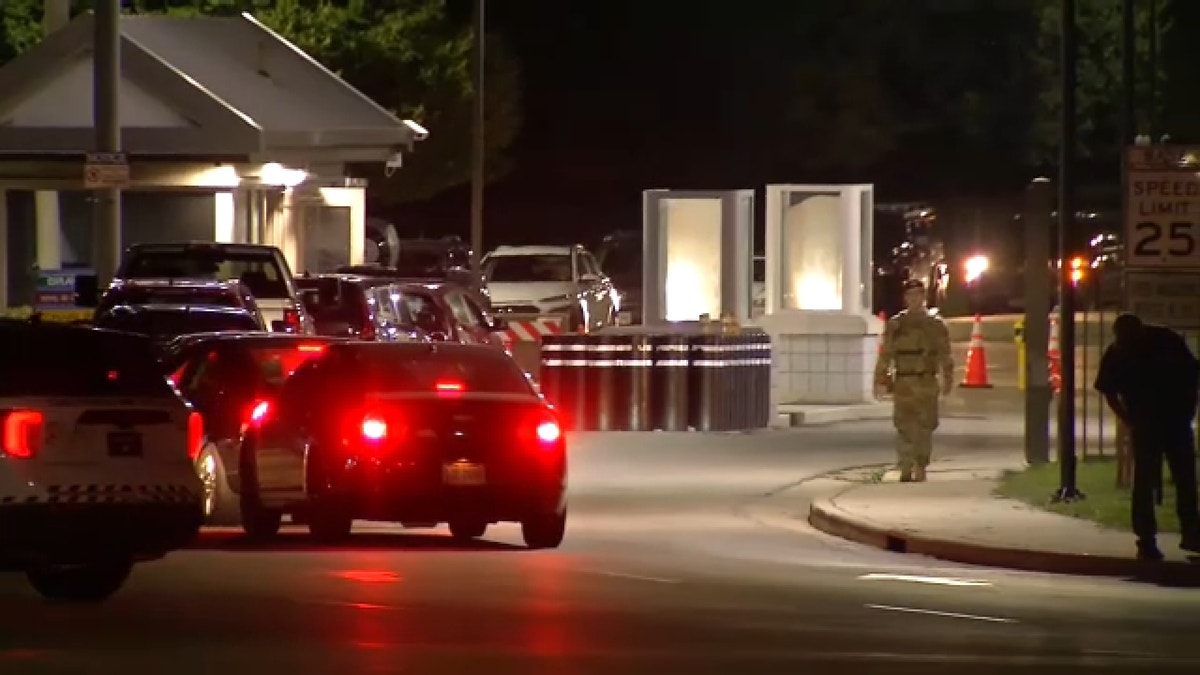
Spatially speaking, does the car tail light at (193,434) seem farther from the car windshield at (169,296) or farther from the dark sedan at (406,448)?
the car windshield at (169,296)

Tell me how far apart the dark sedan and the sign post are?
28.3 ft

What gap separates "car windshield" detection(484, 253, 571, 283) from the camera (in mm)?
45125

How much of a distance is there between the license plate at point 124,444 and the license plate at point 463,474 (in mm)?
3601

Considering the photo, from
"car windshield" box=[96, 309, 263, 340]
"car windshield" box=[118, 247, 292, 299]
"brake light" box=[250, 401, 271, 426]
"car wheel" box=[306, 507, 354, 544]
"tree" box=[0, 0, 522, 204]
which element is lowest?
"car wheel" box=[306, 507, 354, 544]

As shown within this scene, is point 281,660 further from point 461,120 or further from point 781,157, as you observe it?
point 781,157

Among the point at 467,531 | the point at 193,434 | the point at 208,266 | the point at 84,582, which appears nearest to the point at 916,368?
the point at 467,531

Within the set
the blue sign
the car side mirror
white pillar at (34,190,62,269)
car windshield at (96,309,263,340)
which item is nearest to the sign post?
the car side mirror

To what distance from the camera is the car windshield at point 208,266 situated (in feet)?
94.2

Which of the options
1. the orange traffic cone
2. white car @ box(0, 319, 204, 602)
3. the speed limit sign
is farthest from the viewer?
the orange traffic cone

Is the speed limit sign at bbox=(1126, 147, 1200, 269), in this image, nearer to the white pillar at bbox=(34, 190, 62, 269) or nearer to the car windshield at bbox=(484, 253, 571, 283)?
the white pillar at bbox=(34, 190, 62, 269)

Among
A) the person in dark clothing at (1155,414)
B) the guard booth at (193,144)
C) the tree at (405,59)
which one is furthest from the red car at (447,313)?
the tree at (405,59)

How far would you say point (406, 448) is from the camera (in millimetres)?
17859

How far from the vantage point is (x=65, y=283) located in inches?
1181

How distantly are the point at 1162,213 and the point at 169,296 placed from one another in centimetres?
1048
